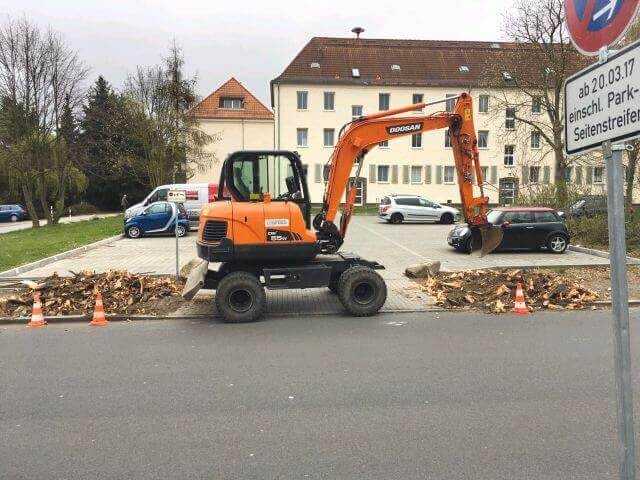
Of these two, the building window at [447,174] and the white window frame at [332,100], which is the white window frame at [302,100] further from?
the building window at [447,174]

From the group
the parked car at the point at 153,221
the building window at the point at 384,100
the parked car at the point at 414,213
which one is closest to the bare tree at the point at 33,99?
the parked car at the point at 153,221

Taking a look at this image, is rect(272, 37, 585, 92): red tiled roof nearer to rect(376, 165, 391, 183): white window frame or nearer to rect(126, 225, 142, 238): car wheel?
rect(376, 165, 391, 183): white window frame

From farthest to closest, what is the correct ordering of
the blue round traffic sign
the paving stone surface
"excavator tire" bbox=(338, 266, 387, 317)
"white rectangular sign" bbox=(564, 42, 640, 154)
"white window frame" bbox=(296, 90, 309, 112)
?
"white window frame" bbox=(296, 90, 309, 112), the paving stone surface, "excavator tire" bbox=(338, 266, 387, 317), the blue round traffic sign, "white rectangular sign" bbox=(564, 42, 640, 154)

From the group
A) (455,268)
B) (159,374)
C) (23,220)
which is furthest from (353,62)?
(159,374)

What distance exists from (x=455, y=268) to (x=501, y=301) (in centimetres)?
480

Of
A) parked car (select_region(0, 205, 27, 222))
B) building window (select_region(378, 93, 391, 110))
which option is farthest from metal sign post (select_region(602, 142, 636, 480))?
parked car (select_region(0, 205, 27, 222))

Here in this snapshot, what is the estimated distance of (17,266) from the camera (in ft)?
47.0

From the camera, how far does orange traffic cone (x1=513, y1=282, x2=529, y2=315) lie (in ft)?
30.0

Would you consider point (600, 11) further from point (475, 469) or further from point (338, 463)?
point (338, 463)

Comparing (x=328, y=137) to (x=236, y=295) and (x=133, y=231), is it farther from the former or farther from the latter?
(x=236, y=295)

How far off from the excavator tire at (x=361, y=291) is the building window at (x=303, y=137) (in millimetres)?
40104

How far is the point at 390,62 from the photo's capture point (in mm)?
50031

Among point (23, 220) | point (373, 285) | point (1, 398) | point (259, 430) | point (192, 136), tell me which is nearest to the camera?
point (259, 430)

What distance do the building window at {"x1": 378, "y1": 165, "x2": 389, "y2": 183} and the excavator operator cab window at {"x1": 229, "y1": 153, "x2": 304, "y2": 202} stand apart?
39794 millimetres
